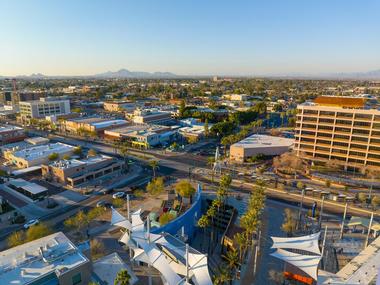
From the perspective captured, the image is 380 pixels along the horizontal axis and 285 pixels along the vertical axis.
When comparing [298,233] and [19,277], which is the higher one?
[19,277]

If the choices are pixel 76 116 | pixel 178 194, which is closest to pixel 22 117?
pixel 76 116

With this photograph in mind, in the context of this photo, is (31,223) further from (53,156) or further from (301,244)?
(301,244)

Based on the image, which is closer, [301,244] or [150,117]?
[301,244]

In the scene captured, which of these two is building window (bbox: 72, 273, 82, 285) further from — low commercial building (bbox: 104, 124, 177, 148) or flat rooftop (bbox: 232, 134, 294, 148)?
low commercial building (bbox: 104, 124, 177, 148)

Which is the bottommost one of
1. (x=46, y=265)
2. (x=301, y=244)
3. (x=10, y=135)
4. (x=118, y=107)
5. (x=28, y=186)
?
(x=28, y=186)

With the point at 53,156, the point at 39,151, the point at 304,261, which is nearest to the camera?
the point at 304,261

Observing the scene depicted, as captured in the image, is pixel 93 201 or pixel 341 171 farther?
pixel 341 171

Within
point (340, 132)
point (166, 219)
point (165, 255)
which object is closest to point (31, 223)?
point (166, 219)

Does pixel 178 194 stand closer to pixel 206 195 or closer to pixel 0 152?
pixel 206 195
